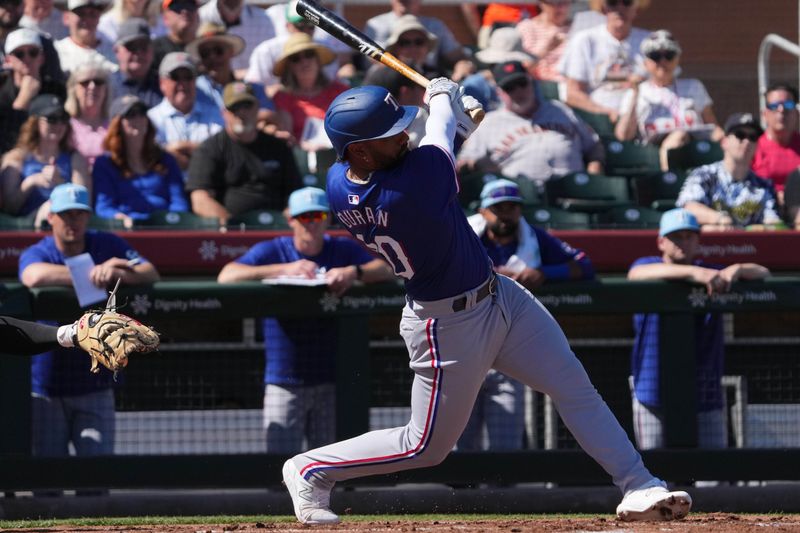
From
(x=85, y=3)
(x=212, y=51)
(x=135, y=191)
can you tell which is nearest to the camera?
(x=135, y=191)

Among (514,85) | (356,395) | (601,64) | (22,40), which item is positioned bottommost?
(356,395)

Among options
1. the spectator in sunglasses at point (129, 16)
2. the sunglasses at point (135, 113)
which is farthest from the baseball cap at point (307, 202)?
the spectator in sunglasses at point (129, 16)

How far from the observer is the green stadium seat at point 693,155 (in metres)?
8.92

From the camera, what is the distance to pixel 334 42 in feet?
31.3

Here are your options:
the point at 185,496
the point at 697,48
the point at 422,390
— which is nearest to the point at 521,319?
the point at 422,390

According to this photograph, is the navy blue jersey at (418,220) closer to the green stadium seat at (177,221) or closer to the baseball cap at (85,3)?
the green stadium seat at (177,221)

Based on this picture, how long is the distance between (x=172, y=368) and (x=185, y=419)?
323 mm

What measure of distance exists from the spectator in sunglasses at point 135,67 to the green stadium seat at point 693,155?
3.54 m

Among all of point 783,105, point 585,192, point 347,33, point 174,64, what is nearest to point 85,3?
point 174,64

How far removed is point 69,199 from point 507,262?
6.95 feet

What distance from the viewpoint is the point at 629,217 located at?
25.6 ft

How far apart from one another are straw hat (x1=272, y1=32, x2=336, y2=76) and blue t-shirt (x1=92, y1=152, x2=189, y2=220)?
4.94 feet

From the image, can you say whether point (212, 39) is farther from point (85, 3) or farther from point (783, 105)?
point (783, 105)

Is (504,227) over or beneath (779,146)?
beneath
